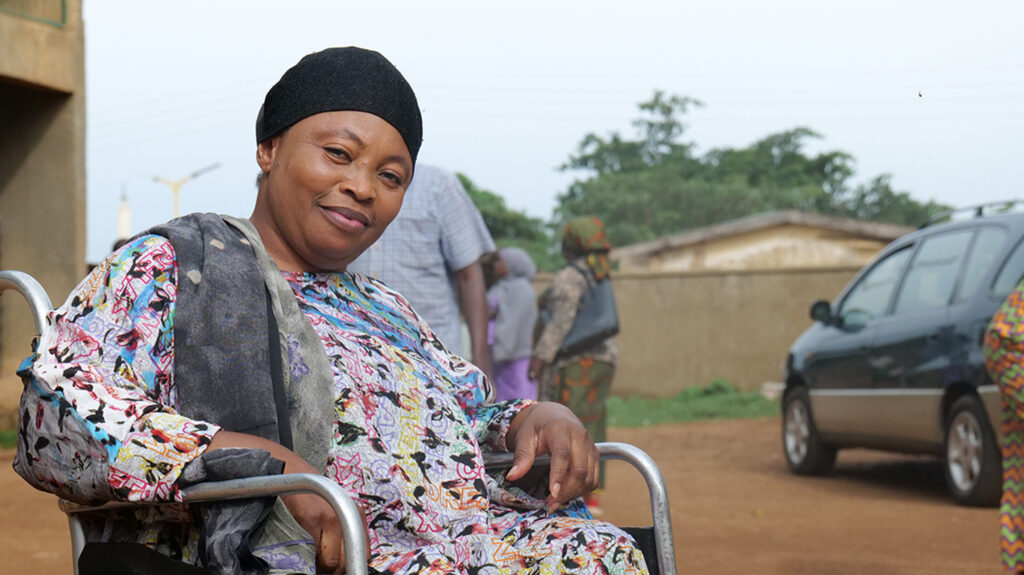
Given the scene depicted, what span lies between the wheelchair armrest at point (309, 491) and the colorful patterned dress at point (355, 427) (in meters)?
0.06

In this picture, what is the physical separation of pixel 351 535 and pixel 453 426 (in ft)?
2.02

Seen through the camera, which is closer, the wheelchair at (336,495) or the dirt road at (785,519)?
the wheelchair at (336,495)

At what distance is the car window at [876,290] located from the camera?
930 centimetres

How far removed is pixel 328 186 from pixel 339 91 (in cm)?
19

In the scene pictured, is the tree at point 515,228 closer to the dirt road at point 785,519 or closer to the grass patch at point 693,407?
the grass patch at point 693,407

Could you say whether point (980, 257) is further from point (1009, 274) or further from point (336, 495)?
point (336, 495)

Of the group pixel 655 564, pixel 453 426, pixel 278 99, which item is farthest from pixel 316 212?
pixel 655 564

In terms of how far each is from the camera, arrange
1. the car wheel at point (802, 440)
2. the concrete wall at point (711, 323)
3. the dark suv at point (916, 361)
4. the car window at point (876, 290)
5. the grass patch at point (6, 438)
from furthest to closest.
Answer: the concrete wall at point (711, 323) → the grass patch at point (6, 438) → the car wheel at point (802, 440) → the car window at point (876, 290) → the dark suv at point (916, 361)

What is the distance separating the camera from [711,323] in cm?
1934

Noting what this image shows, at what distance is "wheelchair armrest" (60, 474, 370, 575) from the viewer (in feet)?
6.38

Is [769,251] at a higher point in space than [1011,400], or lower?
lower

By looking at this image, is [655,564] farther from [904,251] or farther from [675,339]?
[675,339]

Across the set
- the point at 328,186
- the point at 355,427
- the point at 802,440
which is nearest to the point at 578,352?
the point at 802,440

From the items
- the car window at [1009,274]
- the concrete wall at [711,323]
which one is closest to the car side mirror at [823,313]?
the car window at [1009,274]
